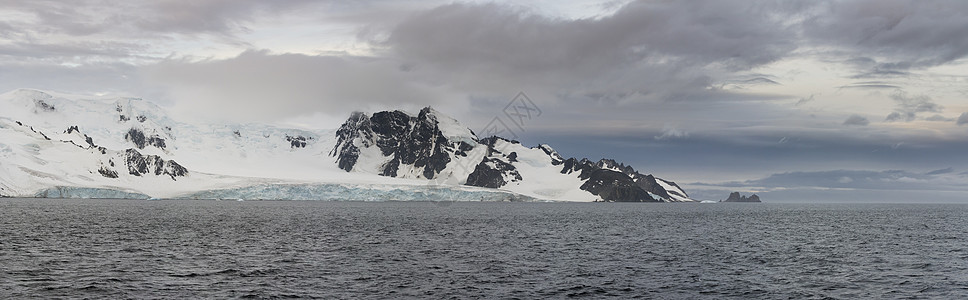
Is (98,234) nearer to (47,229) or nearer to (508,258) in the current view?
(47,229)

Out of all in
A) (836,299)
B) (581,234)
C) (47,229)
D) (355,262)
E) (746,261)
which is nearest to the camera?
(836,299)

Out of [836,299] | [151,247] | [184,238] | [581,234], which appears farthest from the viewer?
[581,234]

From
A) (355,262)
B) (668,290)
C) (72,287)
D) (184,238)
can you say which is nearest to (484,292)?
(668,290)

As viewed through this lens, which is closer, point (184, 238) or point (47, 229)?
point (184, 238)

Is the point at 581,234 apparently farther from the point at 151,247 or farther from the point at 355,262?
the point at 151,247

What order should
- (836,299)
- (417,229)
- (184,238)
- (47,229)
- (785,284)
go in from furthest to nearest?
(417,229)
(47,229)
(184,238)
(785,284)
(836,299)

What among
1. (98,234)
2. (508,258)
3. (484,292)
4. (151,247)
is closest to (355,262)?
(508,258)

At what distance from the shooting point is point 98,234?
99.5 m

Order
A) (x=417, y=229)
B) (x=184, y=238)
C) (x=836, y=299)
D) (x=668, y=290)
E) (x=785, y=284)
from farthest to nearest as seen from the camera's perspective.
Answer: (x=417, y=229), (x=184, y=238), (x=785, y=284), (x=668, y=290), (x=836, y=299)

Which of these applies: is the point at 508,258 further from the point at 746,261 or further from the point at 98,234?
the point at 98,234

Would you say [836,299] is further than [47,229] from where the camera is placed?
No

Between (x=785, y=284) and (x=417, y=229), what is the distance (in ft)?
249

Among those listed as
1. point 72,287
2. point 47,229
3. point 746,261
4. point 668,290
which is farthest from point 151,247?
point 746,261

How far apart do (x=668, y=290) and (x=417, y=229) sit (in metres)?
75.2
